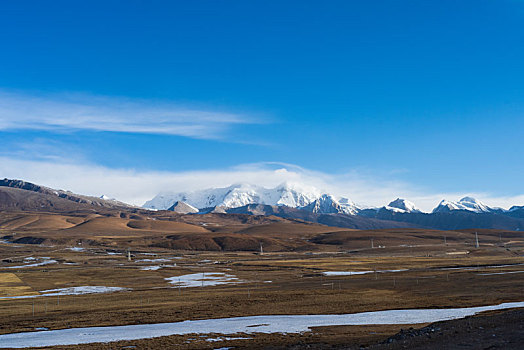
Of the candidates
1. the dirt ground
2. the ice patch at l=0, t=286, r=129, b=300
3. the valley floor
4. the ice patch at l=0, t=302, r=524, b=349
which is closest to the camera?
the dirt ground

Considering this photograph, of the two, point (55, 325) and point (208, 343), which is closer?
point (208, 343)

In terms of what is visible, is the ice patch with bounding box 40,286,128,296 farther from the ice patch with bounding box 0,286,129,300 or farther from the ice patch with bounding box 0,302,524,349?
the ice patch with bounding box 0,302,524,349

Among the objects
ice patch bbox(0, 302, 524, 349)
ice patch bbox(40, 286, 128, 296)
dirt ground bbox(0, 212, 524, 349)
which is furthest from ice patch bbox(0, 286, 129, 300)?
ice patch bbox(0, 302, 524, 349)

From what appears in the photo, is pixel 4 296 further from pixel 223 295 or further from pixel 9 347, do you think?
pixel 9 347

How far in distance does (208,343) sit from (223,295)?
116ft

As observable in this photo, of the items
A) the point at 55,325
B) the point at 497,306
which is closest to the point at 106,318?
the point at 55,325

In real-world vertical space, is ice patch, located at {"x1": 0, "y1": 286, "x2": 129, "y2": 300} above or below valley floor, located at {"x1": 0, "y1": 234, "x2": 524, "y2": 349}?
below

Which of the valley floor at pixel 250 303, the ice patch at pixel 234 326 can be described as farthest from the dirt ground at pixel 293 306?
the ice patch at pixel 234 326

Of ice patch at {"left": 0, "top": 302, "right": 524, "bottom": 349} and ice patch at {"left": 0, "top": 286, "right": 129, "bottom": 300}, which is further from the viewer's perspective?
ice patch at {"left": 0, "top": 286, "right": 129, "bottom": 300}

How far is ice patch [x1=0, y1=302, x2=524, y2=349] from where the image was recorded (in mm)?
42031

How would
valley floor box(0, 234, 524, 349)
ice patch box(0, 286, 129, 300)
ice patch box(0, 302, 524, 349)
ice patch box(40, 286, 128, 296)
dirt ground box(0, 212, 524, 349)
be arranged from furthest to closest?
1. ice patch box(40, 286, 128, 296)
2. ice patch box(0, 286, 129, 300)
3. ice patch box(0, 302, 524, 349)
4. valley floor box(0, 234, 524, 349)
5. dirt ground box(0, 212, 524, 349)

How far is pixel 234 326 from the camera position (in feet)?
152

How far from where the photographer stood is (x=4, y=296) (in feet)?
271

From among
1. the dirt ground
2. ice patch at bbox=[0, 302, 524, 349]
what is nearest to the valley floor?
the dirt ground
